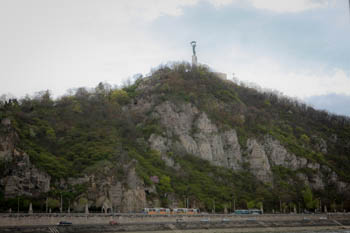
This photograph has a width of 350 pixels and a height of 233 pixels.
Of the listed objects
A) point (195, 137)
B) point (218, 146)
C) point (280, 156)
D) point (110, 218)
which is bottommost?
point (110, 218)

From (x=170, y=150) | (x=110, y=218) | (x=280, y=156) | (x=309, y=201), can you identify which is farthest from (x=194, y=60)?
(x=110, y=218)

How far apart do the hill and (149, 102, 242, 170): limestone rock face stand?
297mm

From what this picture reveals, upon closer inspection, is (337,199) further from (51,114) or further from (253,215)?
(51,114)

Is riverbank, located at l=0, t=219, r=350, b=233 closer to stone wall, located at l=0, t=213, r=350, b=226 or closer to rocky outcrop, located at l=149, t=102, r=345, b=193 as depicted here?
stone wall, located at l=0, t=213, r=350, b=226

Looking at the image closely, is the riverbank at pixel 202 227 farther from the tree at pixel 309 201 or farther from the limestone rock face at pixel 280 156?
the limestone rock face at pixel 280 156

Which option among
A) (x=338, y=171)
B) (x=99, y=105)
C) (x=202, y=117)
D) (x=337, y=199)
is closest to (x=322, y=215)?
(x=337, y=199)

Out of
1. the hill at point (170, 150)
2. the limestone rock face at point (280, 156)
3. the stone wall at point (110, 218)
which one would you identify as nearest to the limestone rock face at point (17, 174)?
→ the hill at point (170, 150)

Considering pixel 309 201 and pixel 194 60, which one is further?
pixel 194 60

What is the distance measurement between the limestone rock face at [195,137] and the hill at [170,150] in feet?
0.97

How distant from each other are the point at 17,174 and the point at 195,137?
175 feet

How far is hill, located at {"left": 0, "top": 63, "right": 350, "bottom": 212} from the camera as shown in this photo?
85188 mm

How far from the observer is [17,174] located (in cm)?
8050

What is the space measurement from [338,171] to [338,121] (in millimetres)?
42222

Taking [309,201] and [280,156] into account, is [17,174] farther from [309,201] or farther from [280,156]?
[280,156]
